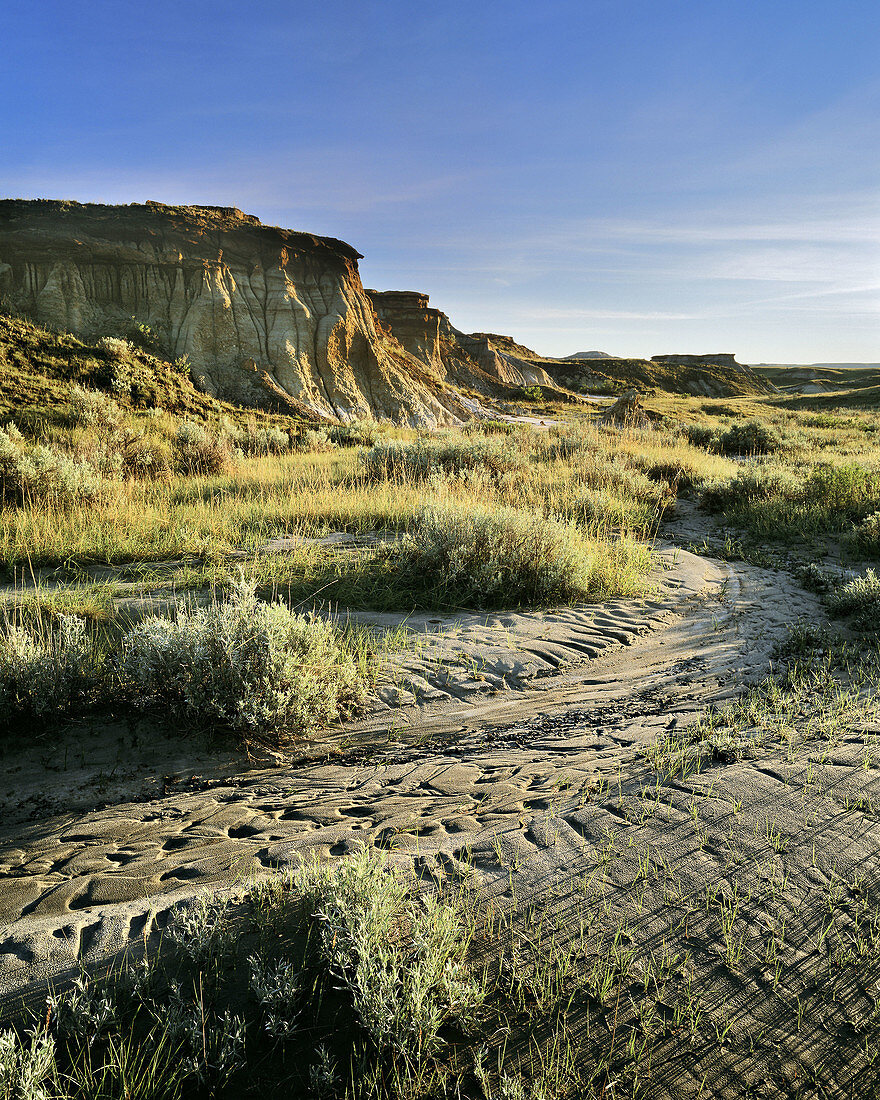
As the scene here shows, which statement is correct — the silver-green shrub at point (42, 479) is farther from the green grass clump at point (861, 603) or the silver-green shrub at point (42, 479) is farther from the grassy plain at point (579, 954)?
the green grass clump at point (861, 603)

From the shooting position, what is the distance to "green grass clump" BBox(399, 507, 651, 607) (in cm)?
669

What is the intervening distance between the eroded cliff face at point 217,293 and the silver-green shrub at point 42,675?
788 inches

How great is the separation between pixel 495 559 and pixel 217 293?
2202cm

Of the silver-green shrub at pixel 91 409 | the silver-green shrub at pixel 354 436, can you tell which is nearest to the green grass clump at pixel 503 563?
the silver-green shrub at pixel 91 409

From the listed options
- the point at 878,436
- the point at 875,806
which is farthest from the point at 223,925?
the point at 878,436

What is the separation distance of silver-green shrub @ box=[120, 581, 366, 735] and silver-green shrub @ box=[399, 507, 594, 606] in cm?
255

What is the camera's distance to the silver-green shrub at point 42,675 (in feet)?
13.1

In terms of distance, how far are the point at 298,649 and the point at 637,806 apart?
2.58 meters

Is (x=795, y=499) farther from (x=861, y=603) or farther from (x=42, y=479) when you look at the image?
(x=42, y=479)

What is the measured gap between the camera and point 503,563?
6945mm

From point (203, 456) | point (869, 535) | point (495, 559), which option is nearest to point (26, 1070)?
point (495, 559)

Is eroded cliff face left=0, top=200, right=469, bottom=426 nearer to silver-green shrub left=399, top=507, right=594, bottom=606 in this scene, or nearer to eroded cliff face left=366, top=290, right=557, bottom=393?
eroded cliff face left=366, top=290, right=557, bottom=393

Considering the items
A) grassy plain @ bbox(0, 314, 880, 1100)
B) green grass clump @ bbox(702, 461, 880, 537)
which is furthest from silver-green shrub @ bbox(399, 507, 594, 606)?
green grass clump @ bbox(702, 461, 880, 537)

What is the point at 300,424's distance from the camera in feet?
72.2
